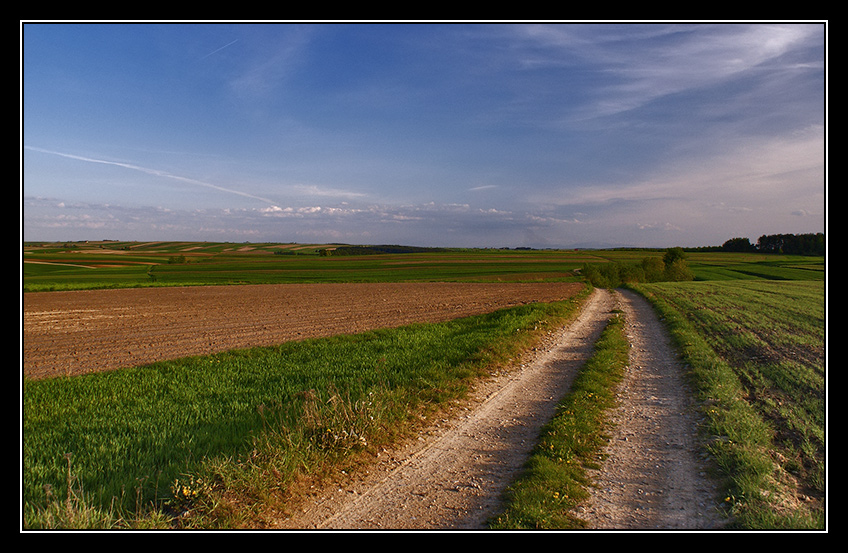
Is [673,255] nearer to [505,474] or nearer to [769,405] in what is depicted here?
[769,405]

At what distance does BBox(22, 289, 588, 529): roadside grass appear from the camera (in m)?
4.40

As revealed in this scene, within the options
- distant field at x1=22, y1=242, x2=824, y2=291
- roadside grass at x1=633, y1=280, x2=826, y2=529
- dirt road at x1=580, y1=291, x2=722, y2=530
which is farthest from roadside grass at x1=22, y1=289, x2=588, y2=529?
distant field at x1=22, y1=242, x2=824, y2=291

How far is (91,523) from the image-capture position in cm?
381

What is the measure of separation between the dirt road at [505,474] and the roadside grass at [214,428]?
1.96 feet

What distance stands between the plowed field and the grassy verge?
41.6 feet

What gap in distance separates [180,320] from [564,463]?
24398 mm

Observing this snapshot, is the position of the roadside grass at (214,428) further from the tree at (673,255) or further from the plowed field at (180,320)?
the tree at (673,255)

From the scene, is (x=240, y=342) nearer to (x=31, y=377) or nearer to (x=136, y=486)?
(x=31, y=377)

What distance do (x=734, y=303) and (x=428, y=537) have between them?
23.7 m

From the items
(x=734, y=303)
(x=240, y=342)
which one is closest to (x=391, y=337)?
(x=240, y=342)

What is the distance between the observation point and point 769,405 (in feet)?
24.2

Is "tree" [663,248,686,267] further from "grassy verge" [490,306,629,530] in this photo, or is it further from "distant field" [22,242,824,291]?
"grassy verge" [490,306,629,530]

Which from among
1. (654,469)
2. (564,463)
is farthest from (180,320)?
(654,469)

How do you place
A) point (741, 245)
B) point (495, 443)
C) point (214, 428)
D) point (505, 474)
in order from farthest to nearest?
point (741, 245), point (214, 428), point (495, 443), point (505, 474)
